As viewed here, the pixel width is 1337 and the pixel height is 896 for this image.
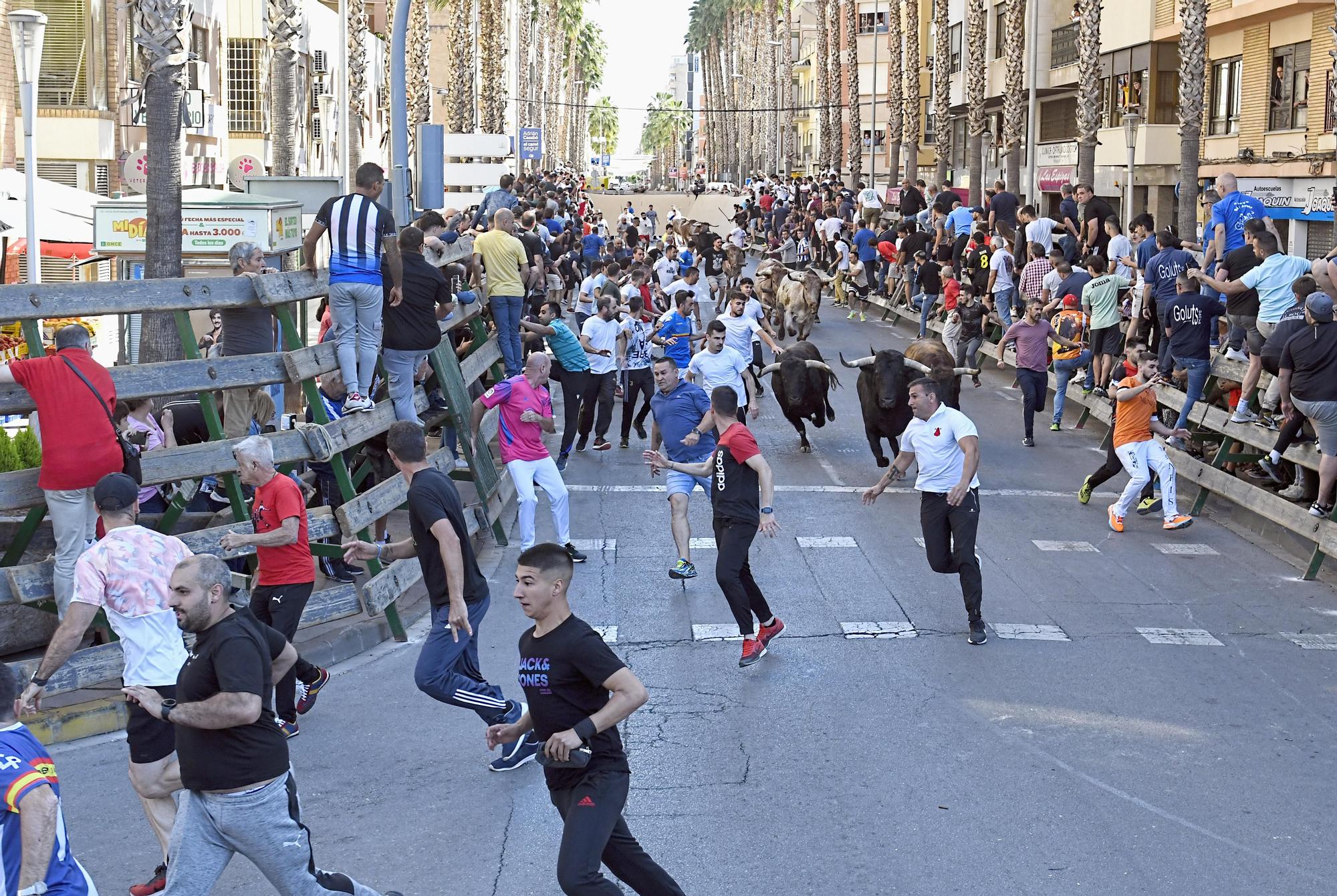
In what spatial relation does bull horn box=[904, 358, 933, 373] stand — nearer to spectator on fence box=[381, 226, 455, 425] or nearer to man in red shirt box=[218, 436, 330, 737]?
spectator on fence box=[381, 226, 455, 425]

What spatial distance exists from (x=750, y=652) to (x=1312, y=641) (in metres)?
4.24

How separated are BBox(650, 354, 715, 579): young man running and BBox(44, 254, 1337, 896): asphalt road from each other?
0.43 m

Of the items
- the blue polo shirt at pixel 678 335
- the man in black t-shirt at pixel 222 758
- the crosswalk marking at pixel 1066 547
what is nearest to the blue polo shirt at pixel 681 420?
the crosswalk marking at pixel 1066 547

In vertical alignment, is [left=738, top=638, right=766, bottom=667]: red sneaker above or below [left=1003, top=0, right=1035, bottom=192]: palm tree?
below

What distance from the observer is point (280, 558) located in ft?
29.4

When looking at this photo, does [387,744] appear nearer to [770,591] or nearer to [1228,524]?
[770,591]

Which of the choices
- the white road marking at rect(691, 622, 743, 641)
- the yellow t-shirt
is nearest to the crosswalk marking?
the white road marking at rect(691, 622, 743, 641)

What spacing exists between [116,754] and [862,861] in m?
4.54

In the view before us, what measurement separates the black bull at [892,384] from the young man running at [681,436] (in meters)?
4.27

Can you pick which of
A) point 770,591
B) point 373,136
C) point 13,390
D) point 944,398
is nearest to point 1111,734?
point 770,591

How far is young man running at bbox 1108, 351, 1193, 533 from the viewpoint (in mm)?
14758

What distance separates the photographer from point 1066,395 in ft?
70.9

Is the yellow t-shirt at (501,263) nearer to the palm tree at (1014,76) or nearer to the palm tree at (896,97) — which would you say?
the palm tree at (1014,76)

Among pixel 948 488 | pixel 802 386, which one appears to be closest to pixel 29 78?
pixel 802 386
